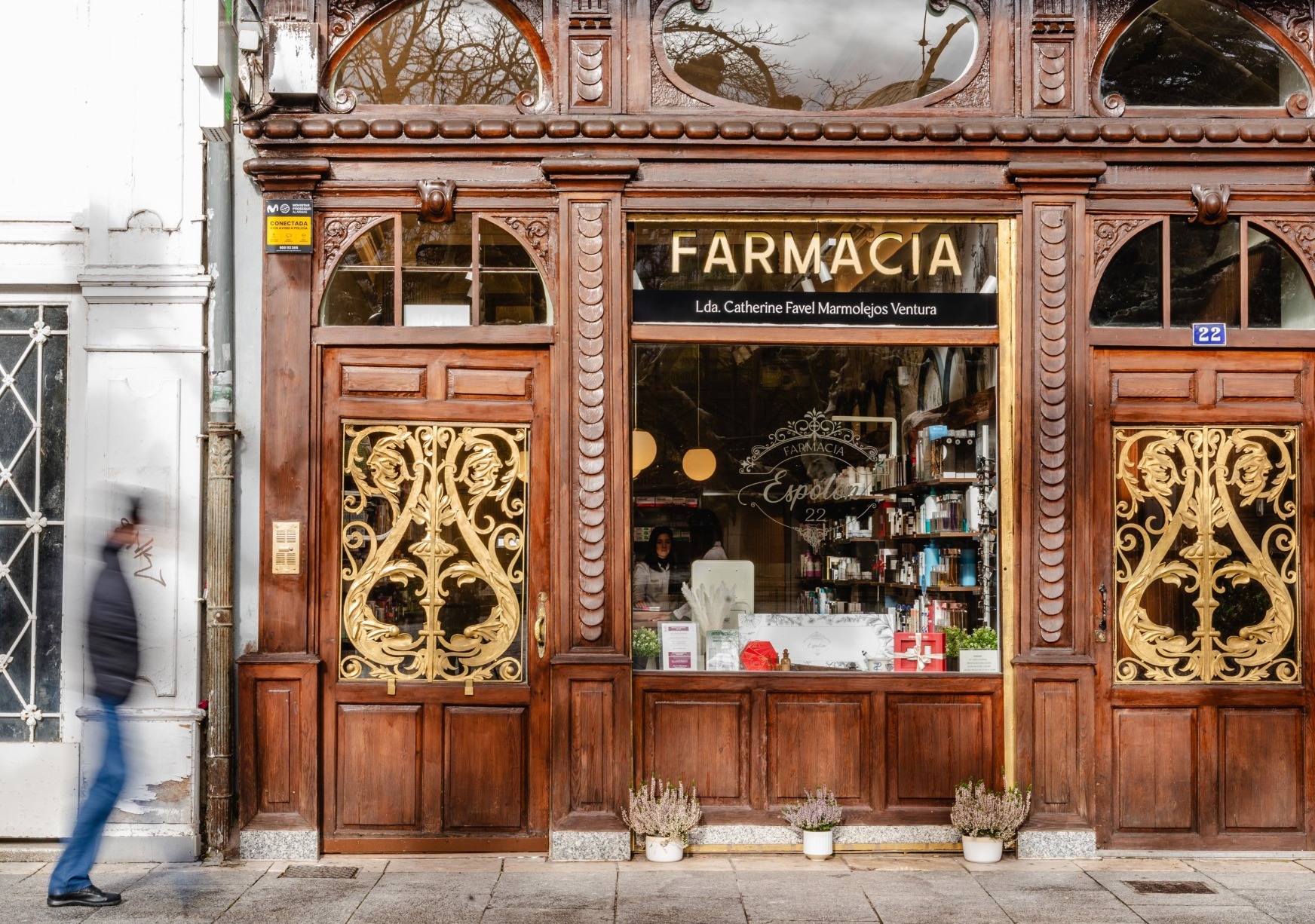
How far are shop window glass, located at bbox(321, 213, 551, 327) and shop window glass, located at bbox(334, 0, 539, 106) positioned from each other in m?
0.79

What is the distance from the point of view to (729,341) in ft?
26.1

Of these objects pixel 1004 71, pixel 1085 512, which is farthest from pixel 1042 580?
pixel 1004 71

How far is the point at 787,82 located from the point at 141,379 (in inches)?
170

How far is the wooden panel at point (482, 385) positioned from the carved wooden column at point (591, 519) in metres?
0.28

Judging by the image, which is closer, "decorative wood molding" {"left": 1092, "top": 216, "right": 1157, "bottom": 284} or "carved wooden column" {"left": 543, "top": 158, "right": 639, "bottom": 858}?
"carved wooden column" {"left": 543, "top": 158, "right": 639, "bottom": 858}

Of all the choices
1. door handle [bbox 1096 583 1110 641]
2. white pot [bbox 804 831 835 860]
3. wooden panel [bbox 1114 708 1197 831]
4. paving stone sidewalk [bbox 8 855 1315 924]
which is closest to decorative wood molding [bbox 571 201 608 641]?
paving stone sidewalk [bbox 8 855 1315 924]

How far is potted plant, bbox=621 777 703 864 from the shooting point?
7531 millimetres

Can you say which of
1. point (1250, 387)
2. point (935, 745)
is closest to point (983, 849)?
point (935, 745)

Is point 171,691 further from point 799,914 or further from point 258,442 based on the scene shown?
point 799,914

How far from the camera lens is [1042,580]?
7.74m

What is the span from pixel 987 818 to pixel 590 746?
2.36 meters

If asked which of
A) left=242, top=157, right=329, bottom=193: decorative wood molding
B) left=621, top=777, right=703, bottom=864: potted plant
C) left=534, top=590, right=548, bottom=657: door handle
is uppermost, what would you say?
left=242, top=157, right=329, bottom=193: decorative wood molding

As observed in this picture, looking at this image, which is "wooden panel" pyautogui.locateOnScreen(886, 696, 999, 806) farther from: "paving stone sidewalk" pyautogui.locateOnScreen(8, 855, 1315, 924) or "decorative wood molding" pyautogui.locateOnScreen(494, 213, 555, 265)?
"decorative wood molding" pyautogui.locateOnScreen(494, 213, 555, 265)

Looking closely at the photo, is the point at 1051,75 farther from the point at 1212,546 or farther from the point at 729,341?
the point at 1212,546
